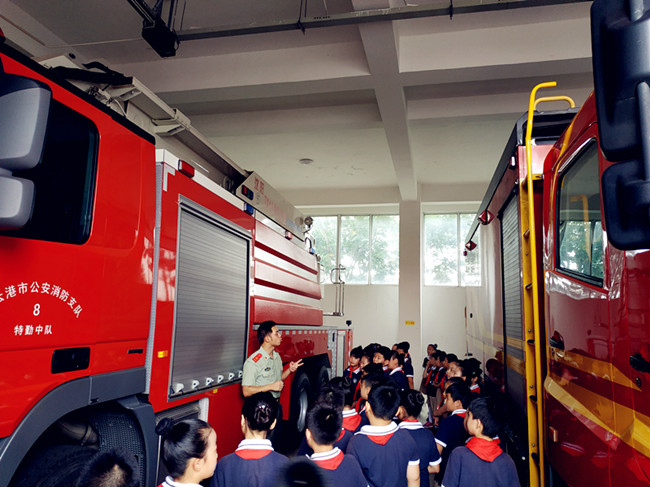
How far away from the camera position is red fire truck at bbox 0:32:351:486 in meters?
1.91

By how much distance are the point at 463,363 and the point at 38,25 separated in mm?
6675

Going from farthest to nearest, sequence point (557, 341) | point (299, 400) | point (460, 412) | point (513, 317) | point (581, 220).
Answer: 1. point (299, 400)
2. point (460, 412)
3. point (513, 317)
4. point (557, 341)
5. point (581, 220)

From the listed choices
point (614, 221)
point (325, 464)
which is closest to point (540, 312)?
point (325, 464)

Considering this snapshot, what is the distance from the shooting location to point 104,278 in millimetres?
2426

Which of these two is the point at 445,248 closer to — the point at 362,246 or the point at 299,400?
the point at 362,246

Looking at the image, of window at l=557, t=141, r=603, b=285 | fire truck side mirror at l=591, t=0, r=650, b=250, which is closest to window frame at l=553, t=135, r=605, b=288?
window at l=557, t=141, r=603, b=285

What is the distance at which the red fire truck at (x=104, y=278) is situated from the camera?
1907 millimetres

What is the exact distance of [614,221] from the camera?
4.31 feet

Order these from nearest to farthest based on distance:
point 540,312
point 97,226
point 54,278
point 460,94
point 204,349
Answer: point 54,278 < point 97,226 < point 540,312 < point 204,349 < point 460,94

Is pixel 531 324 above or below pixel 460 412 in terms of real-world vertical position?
above

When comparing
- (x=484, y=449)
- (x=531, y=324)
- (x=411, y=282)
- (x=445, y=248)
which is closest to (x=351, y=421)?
(x=484, y=449)

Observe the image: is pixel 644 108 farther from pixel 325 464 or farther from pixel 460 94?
pixel 460 94

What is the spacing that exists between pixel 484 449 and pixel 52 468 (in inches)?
80.3

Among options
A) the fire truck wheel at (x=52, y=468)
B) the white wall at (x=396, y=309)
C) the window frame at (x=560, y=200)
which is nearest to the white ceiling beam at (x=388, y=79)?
the window frame at (x=560, y=200)
